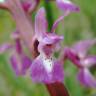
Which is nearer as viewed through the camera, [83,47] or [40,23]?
[40,23]

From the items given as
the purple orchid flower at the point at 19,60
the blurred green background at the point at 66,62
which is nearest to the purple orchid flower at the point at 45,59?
the purple orchid flower at the point at 19,60

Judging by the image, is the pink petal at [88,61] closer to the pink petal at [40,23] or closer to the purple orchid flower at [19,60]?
the purple orchid flower at [19,60]

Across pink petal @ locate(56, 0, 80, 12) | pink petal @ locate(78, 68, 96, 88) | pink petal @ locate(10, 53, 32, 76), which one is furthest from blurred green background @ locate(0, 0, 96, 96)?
pink petal @ locate(56, 0, 80, 12)

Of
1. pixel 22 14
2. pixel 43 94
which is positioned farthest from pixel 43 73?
pixel 43 94

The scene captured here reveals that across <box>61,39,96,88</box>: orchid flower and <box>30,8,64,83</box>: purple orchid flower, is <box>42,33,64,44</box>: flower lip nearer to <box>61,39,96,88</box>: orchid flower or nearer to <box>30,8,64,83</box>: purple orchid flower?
<box>30,8,64,83</box>: purple orchid flower

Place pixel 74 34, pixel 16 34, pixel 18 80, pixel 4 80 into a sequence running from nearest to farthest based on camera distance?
pixel 16 34 < pixel 18 80 < pixel 4 80 < pixel 74 34

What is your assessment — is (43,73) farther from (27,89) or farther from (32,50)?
(27,89)

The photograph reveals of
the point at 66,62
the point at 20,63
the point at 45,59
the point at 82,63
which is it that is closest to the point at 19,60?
the point at 20,63

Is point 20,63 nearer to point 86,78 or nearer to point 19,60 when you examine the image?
point 19,60
